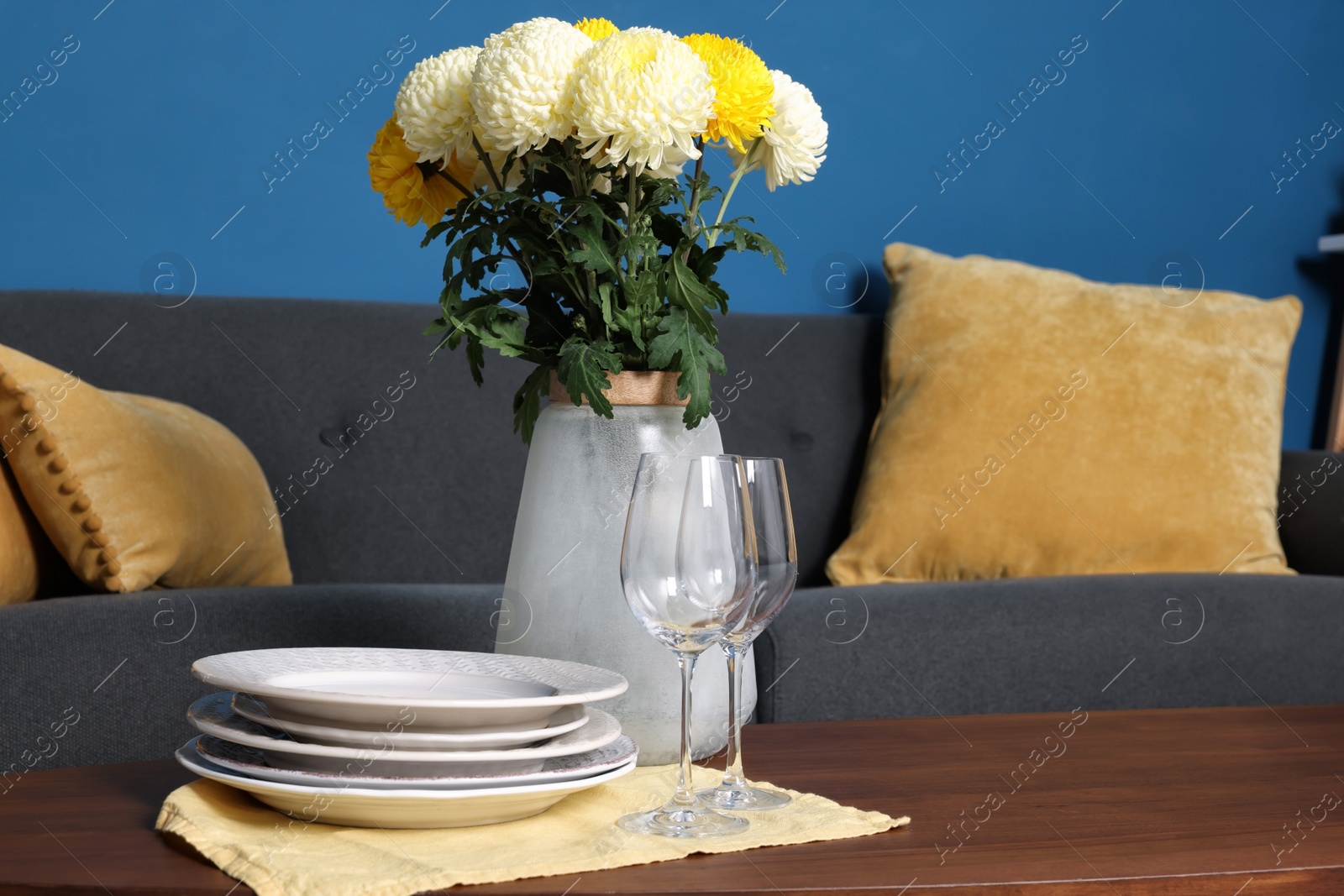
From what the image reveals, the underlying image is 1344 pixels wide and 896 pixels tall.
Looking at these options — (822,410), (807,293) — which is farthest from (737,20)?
(822,410)

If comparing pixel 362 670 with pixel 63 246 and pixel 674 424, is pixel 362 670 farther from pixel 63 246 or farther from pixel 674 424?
pixel 63 246

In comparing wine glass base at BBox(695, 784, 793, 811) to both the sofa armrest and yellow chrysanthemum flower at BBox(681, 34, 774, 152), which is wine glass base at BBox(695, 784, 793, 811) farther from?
the sofa armrest

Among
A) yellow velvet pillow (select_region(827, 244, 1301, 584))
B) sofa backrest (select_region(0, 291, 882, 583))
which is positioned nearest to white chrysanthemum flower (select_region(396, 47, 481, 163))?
sofa backrest (select_region(0, 291, 882, 583))

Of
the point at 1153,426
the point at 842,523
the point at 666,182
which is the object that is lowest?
the point at 842,523

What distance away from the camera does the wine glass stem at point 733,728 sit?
0.69 metres

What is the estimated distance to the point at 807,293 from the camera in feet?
8.01

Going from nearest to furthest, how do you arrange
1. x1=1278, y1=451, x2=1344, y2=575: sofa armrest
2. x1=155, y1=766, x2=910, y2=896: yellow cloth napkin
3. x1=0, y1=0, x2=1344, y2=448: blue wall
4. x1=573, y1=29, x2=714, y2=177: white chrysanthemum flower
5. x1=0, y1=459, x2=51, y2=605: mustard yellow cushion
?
x1=155, y1=766, x2=910, y2=896: yellow cloth napkin < x1=573, y1=29, x2=714, y2=177: white chrysanthemum flower < x1=0, y1=459, x2=51, y2=605: mustard yellow cushion < x1=1278, y1=451, x2=1344, y2=575: sofa armrest < x1=0, y1=0, x2=1344, y2=448: blue wall

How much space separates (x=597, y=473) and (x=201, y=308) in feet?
3.99

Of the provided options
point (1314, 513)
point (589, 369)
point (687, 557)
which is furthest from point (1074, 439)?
point (687, 557)

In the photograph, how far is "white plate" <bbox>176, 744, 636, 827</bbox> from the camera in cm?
59

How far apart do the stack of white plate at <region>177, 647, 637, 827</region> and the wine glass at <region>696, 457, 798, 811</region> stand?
6 cm

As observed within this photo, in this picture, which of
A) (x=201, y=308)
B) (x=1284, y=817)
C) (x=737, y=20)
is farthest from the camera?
(x=737, y=20)

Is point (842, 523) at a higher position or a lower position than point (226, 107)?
lower

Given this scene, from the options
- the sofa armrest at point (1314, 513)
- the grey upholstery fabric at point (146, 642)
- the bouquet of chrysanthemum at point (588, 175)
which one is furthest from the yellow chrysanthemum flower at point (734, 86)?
the sofa armrest at point (1314, 513)
